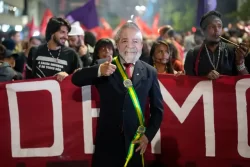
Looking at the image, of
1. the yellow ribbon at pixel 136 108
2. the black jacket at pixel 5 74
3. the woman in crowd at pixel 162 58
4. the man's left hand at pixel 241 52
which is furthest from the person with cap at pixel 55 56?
the man's left hand at pixel 241 52

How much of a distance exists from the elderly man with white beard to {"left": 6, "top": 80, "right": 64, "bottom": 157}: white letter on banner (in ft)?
4.32

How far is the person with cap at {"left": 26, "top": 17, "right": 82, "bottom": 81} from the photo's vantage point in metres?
5.41

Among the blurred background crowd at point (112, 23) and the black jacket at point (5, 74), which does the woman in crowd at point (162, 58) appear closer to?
the blurred background crowd at point (112, 23)

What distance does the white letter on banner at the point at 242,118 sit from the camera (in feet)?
16.4

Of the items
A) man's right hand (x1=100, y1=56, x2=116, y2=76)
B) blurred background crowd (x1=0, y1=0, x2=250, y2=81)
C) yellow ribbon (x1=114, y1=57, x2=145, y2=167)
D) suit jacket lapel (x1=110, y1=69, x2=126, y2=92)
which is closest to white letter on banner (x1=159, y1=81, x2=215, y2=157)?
blurred background crowd (x1=0, y1=0, x2=250, y2=81)

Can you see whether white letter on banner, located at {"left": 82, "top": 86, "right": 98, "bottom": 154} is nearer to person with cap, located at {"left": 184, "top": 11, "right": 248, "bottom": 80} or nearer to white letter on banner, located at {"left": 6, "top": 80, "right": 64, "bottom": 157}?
white letter on banner, located at {"left": 6, "top": 80, "right": 64, "bottom": 157}

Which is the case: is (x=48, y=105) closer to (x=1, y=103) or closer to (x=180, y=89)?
(x=1, y=103)

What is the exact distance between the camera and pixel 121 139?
152 inches

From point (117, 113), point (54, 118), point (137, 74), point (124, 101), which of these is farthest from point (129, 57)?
point (54, 118)

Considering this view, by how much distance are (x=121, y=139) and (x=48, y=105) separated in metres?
1.57

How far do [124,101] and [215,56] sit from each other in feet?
5.19

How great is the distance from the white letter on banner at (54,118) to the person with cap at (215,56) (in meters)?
1.51

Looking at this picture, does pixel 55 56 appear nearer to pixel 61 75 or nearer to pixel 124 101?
pixel 61 75

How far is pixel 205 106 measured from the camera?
5109 mm
